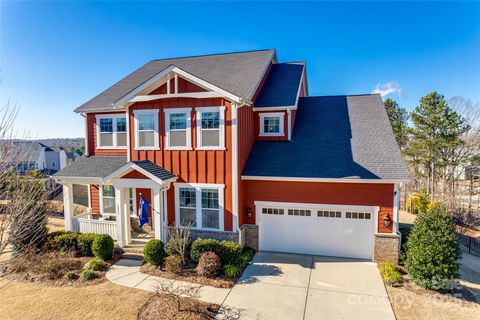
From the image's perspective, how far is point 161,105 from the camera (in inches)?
441

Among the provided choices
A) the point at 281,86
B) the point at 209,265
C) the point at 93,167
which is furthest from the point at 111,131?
the point at 281,86

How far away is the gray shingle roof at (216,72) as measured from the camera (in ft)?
40.1

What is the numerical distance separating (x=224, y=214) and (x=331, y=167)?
490 cm

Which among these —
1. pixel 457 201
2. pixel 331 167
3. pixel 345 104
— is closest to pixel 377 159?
pixel 331 167

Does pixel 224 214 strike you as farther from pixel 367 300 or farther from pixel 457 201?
pixel 457 201

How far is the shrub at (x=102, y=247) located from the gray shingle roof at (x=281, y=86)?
29.4 ft

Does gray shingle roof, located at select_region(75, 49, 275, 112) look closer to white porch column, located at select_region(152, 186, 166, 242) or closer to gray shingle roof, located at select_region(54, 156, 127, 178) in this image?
gray shingle roof, located at select_region(54, 156, 127, 178)

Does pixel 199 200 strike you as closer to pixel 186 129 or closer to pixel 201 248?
pixel 201 248

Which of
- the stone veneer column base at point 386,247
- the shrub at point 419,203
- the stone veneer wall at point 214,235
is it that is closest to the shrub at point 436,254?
the stone veneer column base at point 386,247

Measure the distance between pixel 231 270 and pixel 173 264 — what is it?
7.07ft

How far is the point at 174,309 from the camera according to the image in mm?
6812

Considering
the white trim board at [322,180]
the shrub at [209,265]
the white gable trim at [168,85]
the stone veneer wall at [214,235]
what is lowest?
the shrub at [209,265]

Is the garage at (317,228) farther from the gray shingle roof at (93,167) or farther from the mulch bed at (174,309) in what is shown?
the gray shingle roof at (93,167)

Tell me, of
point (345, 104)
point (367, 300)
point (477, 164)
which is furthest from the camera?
point (477, 164)
